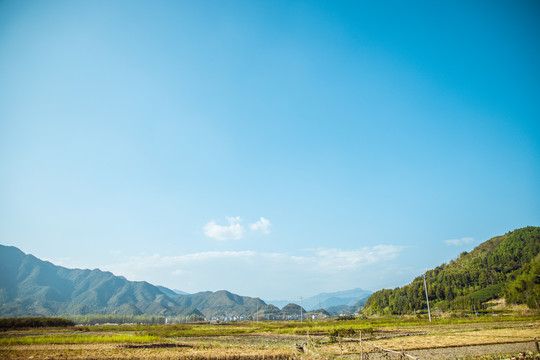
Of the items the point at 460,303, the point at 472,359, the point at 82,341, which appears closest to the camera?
the point at 472,359

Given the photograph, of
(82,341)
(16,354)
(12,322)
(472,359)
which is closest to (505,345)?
(472,359)

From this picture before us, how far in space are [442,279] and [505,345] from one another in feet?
452

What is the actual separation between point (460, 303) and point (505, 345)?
9894 cm

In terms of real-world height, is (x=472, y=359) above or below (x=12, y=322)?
above

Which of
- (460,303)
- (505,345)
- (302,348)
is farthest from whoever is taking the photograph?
(460,303)

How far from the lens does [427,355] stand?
21641mm

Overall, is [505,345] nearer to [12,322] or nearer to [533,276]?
[533,276]

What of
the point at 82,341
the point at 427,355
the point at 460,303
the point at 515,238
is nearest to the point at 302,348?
the point at 427,355

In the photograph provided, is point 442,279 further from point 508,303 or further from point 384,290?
point 508,303

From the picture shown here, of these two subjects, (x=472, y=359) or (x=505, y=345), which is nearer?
(x=472, y=359)

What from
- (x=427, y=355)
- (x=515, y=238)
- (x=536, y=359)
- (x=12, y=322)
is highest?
(x=515, y=238)

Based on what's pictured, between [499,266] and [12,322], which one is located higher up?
[499,266]

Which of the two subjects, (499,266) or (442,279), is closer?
(499,266)

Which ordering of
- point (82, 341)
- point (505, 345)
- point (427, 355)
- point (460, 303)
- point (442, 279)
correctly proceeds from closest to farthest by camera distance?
point (427, 355) → point (505, 345) → point (82, 341) → point (460, 303) → point (442, 279)
